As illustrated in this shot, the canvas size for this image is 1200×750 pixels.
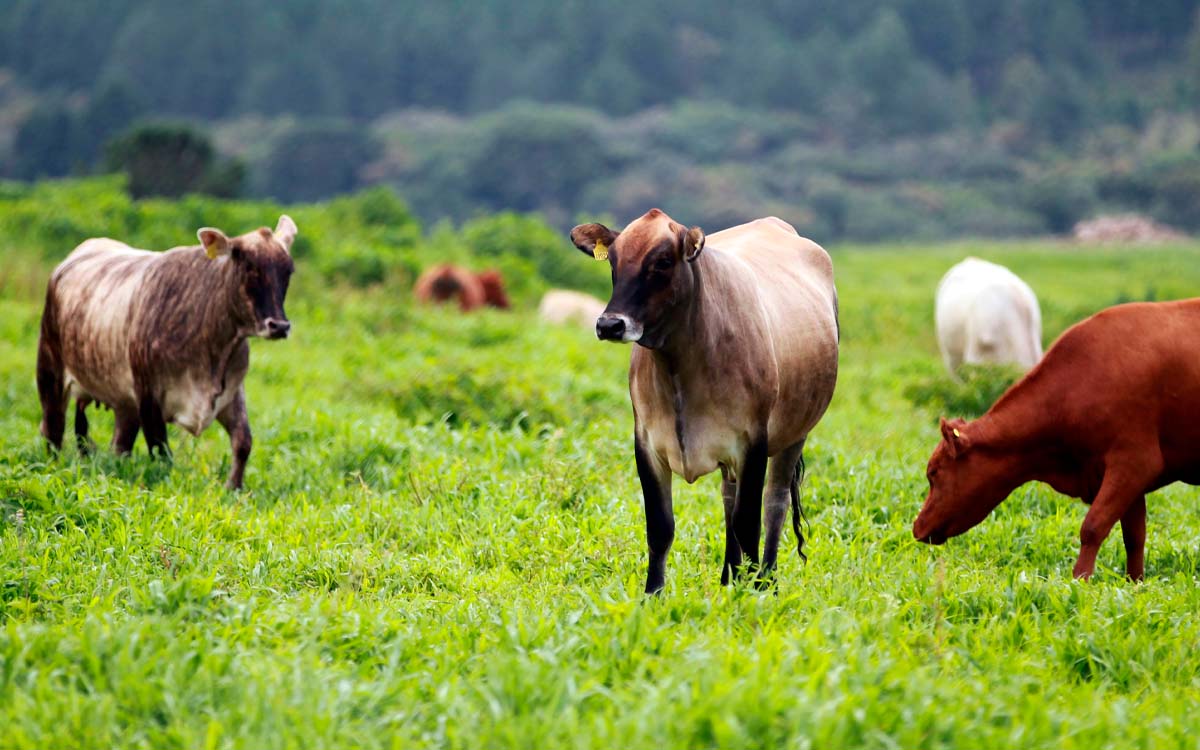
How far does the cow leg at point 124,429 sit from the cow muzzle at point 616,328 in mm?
3802

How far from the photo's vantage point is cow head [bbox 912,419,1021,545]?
5855 mm

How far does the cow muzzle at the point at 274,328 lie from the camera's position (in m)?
6.64

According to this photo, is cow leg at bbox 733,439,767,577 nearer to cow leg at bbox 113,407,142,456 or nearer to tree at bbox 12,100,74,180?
cow leg at bbox 113,407,142,456

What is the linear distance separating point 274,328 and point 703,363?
261 centimetres

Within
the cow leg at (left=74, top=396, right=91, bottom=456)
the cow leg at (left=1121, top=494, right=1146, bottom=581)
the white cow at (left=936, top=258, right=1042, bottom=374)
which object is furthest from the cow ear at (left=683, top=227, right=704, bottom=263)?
the white cow at (left=936, top=258, right=1042, bottom=374)

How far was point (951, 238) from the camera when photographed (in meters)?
45.9

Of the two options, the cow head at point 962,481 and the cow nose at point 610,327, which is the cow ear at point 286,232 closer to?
the cow nose at point 610,327

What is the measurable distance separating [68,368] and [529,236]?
1452 centimetres

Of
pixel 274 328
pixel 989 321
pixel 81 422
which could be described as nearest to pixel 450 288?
pixel 989 321

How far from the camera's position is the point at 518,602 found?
5.05 meters

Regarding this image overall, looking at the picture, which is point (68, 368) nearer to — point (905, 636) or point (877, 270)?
point (905, 636)

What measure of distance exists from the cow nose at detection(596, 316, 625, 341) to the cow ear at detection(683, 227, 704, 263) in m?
0.45

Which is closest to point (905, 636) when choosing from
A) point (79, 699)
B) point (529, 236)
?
point (79, 699)

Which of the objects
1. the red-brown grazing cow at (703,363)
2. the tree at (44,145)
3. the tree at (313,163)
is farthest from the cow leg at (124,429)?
the tree at (44,145)
